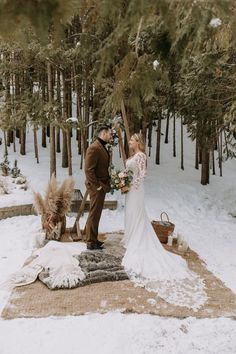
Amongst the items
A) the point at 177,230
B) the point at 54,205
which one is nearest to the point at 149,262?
the point at 54,205

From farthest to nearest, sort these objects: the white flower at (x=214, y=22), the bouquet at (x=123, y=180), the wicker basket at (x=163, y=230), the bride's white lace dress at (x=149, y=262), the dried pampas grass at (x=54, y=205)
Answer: the wicker basket at (x=163, y=230) → the dried pampas grass at (x=54, y=205) → the bouquet at (x=123, y=180) → the bride's white lace dress at (x=149, y=262) → the white flower at (x=214, y=22)

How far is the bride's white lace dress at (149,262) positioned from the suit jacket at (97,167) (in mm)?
380

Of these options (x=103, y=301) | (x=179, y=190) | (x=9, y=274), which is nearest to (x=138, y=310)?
(x=103, y=301)

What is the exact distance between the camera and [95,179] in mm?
6047

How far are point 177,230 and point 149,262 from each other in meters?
2.89

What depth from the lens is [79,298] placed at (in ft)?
14.6

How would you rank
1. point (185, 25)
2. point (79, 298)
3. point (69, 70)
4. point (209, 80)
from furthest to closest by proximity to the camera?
point (69, 70) → point (209, 80) → point (79, 298) → point (185, 25)

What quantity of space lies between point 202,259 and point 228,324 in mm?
2371

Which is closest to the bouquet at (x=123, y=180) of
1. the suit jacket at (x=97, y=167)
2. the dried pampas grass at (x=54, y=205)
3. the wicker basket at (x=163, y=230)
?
the suit jacket at (x=97, y=167)

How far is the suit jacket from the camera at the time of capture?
601 centimetres

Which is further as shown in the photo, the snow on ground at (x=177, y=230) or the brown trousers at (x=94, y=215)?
the brown trousers at (x=94, y=215)

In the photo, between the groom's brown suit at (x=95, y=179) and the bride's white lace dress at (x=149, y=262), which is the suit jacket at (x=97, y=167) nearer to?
the groom's brown suit at (x=95, y=179)

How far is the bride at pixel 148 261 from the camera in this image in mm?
4719

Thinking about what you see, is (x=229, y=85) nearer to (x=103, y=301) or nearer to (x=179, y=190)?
(x=179, y=190)
